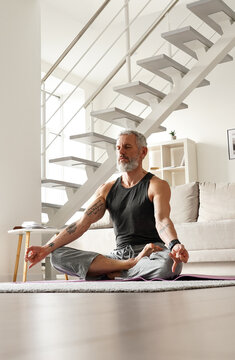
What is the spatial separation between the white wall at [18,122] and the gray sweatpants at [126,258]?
60.4 inches

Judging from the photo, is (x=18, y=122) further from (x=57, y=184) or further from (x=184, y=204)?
(x=184, y=204)

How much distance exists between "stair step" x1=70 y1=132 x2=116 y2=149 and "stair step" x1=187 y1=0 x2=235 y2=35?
1.28 meters

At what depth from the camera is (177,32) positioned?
4.33 meters

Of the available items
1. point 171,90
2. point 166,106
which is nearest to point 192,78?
point 171,90

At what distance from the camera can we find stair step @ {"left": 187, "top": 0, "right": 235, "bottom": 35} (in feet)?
A: 14.0

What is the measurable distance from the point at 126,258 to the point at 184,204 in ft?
7.97

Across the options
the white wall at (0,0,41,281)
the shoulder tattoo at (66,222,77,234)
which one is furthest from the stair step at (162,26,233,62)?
the shoulder tattoo at (66,222,77,234)

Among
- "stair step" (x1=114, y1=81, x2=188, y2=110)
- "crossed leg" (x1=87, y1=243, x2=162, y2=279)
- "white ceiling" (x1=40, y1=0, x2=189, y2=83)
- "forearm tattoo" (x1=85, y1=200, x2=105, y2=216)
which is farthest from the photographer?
"white ceiling" (x1=40, y1=0, x2=189, y2=83)

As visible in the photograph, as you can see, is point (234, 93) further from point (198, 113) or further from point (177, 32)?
point (177, 32)

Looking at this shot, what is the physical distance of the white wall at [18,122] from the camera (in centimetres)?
429

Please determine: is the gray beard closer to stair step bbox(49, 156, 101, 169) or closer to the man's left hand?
the man's left hand

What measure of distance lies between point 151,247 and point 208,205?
99.0 inches

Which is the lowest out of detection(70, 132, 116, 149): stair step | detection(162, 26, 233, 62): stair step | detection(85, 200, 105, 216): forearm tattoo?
detection(85, 200, 105, 216): forearm tattoo

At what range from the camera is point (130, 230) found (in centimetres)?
285
